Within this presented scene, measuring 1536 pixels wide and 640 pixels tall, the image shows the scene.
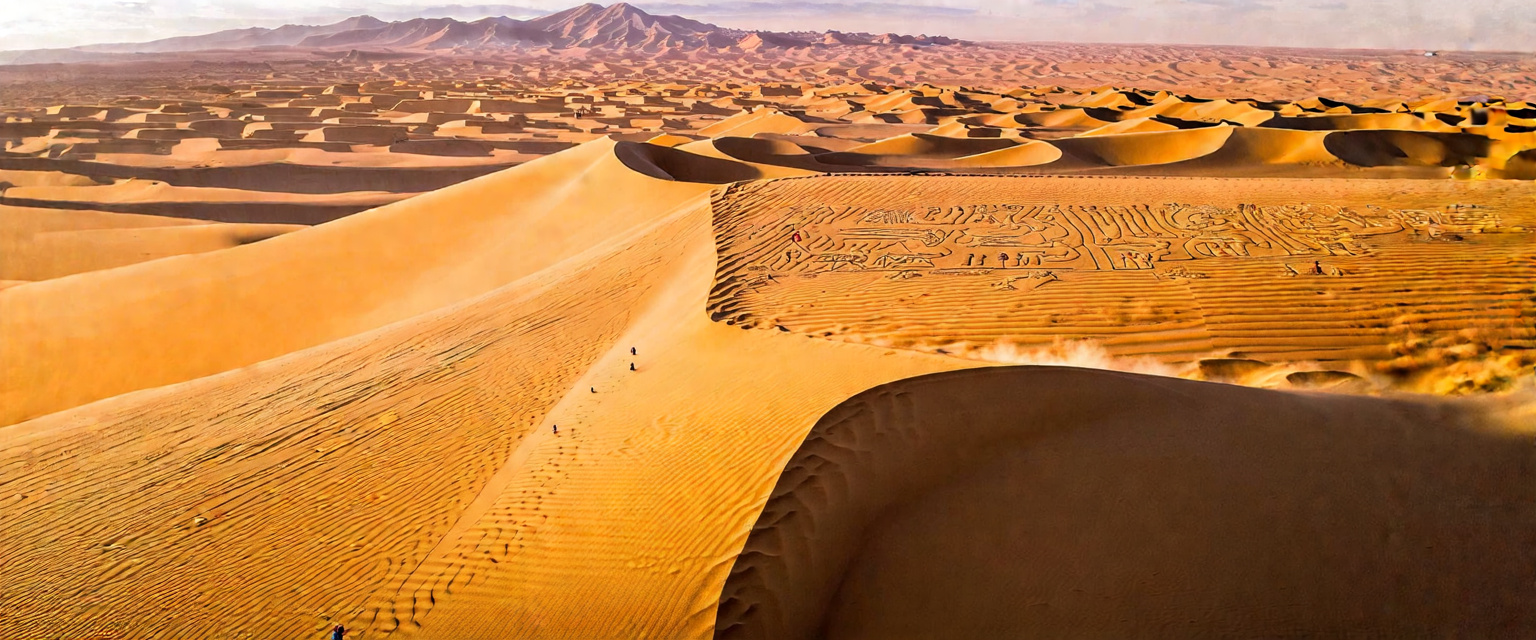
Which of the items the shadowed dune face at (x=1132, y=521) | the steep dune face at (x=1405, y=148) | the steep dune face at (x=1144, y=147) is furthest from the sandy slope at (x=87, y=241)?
the steep dune face at (x=1405, y=148)

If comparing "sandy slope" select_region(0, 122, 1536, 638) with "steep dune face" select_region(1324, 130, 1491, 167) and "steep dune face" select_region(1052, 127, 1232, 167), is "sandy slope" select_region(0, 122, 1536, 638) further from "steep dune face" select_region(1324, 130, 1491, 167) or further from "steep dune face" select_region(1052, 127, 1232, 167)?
"steep dune face" select_region(1052, 127, 1232, 167)

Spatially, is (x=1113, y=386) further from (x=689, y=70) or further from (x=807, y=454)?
(x=689, y=70)

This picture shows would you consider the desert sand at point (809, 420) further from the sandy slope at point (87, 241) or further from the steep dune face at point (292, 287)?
the sandy slope at point (87, 241)

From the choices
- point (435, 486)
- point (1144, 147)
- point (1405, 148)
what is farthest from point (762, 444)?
point (1405, 148)

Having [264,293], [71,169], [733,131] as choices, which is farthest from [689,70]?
[264,293]

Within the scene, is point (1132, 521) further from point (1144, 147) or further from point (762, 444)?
point (1144, 147)
